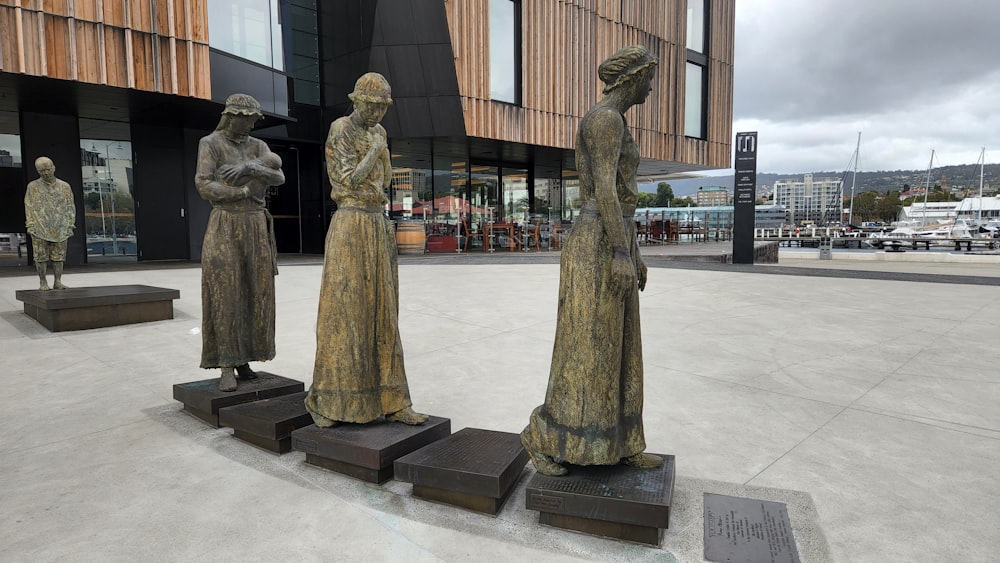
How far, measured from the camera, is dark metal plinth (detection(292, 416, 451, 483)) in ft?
9.38

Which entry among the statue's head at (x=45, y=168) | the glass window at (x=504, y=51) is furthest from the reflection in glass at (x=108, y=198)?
the glass window at (x=504, y=51)

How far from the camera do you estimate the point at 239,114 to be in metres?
3.81

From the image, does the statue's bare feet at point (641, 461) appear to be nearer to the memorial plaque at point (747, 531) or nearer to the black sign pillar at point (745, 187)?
the memorial plaque at point (747, 531)

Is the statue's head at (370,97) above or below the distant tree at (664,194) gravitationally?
below

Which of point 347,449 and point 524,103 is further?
point 524,103

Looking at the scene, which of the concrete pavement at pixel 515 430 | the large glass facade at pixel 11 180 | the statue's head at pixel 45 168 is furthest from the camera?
the large glass facade at pixel 11 180

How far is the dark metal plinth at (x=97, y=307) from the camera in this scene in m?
6.89

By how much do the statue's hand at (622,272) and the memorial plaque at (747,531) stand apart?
1.11 m

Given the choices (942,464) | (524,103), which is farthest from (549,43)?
(942,464)

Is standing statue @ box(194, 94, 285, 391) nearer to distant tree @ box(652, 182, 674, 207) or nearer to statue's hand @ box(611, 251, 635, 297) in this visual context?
statue's hand @ box(611, 251, 635, 297)

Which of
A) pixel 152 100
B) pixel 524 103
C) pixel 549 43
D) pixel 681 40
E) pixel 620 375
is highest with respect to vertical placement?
pixel 681 40

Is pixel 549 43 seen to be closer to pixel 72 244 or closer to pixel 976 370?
pixel 72 244

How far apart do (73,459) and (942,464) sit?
4925 millimetres

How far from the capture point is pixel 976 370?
4.96 m
